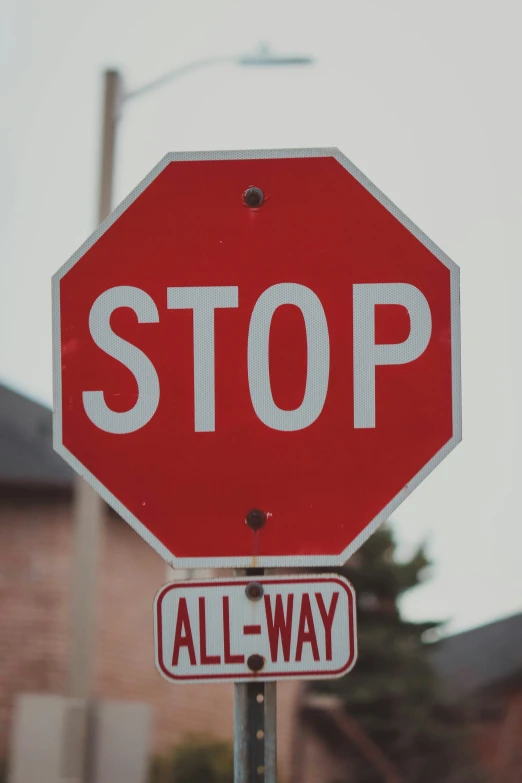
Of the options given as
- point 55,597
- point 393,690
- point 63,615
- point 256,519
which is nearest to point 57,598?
point 55,597

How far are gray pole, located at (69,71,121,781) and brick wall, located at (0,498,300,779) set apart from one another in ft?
28.3

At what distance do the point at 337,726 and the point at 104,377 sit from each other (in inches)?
1024

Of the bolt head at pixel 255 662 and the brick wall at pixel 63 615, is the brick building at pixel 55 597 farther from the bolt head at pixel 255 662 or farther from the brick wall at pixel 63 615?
the bolt head at pixel 255 662

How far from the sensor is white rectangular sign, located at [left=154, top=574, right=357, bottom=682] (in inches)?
92.2

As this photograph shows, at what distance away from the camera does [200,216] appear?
8.51ft

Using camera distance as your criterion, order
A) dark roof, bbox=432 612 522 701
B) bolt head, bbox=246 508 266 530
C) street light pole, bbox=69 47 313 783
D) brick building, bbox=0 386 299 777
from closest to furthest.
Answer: bolt head, bbox=246 508 266 530 → street light pole, bbox=69 47 313 783 → brick building, bbox=0 386 299 777 → dark roof, bbox=432 612 522 701

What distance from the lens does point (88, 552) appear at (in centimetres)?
793

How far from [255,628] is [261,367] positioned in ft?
1.65

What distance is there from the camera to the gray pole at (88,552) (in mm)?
7336

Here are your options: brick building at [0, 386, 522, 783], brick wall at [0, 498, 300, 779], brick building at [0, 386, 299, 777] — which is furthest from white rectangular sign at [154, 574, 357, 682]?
brick wall at [0, 498, 300, 779]

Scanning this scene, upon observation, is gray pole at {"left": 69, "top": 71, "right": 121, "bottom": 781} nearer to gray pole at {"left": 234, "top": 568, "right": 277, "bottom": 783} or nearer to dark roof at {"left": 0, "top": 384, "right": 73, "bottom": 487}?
gray pole at {"left": 234, "top": 568, "right": 277, "bottom": 783}

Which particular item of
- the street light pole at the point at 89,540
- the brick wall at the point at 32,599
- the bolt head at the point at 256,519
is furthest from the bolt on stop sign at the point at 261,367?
the brick wall at the point at 32,599

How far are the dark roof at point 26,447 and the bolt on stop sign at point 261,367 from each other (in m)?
14.0

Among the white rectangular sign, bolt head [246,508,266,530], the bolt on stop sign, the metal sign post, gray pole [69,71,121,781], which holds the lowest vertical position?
the metal sign post
